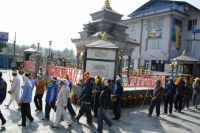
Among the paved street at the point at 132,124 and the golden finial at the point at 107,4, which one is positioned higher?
the golden finial at the point at 107,4

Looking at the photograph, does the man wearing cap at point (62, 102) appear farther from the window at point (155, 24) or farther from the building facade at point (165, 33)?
the window at point (155, 24)

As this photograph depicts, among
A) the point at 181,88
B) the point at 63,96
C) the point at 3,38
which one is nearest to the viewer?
the point at 63,96

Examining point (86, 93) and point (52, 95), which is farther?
point (52, 95)

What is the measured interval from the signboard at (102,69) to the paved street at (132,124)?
179 cm

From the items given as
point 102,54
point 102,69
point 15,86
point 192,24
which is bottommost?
point 15,86

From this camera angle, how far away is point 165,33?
38.9 metres

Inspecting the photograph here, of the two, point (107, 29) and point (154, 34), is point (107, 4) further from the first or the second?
point (154, 34)

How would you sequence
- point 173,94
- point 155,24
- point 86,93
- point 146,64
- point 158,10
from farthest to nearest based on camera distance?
point 146,64 → point 155,24 → point 158,10 → point 173,94 → point 86,93

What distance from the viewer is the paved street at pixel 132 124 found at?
362 inches

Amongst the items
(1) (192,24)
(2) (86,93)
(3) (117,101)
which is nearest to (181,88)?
(3) (117,101)

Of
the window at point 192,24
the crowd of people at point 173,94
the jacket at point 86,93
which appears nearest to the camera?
the jacket at point 86,93

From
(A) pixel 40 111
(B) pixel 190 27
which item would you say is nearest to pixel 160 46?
(B) pixel 190 27

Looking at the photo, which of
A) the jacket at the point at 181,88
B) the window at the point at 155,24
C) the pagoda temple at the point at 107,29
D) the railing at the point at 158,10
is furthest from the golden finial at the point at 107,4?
the window at the point at 155,24

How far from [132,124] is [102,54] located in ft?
12.6
